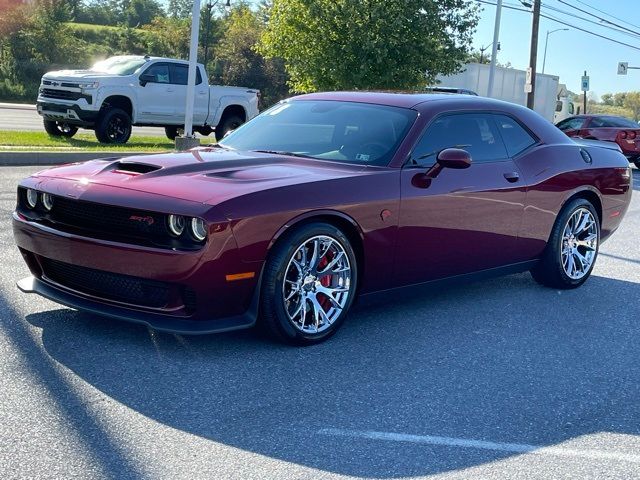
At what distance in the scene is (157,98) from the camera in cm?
1858

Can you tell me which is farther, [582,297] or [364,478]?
[582,297]

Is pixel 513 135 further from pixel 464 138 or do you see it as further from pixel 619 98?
pixel 619 98

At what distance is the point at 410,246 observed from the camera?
5457 millimetres

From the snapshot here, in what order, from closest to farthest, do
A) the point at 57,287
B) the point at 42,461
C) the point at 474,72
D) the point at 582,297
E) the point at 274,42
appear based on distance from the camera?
the point at 42,461
the point at 57,287
the point at 582,297
the point at 274,42
the point at 474,72

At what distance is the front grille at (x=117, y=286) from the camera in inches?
178

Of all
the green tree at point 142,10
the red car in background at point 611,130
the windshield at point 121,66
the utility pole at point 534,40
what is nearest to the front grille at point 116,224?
the windshield at point 121,66

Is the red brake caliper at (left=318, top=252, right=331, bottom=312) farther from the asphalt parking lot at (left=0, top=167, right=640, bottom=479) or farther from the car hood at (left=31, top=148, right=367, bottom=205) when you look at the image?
the car hood at (left=31, top=148, right=367, bottom=205)

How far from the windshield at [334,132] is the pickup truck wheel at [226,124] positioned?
46.6 feet

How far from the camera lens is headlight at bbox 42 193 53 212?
16.2ft

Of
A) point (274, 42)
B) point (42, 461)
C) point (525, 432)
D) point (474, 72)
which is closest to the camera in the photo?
point (42, 461)

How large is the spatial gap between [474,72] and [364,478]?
31818 millimetres

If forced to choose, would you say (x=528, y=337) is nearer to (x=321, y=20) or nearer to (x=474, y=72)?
(x=321, y=20)

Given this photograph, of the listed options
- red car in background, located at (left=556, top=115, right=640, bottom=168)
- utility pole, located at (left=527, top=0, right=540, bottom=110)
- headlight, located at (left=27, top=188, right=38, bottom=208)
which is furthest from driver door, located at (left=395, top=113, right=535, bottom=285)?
utility pole, located at (left=527, top=0, right=540, bottom=110)

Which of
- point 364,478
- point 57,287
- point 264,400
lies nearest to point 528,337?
point 264,400
